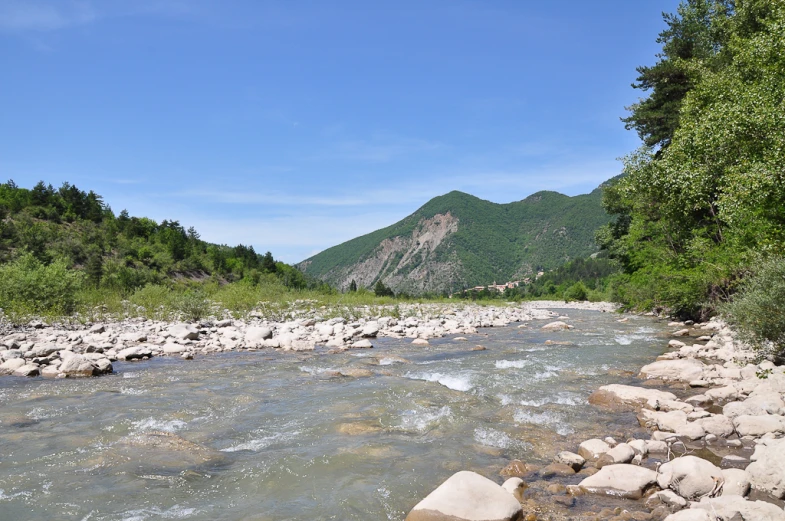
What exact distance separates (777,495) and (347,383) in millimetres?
8064

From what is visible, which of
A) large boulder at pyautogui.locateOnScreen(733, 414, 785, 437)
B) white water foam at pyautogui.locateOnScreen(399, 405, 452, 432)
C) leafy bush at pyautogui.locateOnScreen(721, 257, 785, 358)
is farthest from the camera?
leafy bush at pyautogui.locateOnScreen(721, 257, 785, 358)

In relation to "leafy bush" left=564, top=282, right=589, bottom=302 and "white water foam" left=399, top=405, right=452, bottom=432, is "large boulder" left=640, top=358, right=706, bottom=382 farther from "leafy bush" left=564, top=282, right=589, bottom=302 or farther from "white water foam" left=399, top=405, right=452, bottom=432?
"leafy bush" left=564, top=282, right=589, bottom=302

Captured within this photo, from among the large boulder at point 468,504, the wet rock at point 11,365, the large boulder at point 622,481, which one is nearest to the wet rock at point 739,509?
the large boulder at point 622,481

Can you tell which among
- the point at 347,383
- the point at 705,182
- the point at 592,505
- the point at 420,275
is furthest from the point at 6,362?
the point at 420,275

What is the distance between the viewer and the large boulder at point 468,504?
164 inches

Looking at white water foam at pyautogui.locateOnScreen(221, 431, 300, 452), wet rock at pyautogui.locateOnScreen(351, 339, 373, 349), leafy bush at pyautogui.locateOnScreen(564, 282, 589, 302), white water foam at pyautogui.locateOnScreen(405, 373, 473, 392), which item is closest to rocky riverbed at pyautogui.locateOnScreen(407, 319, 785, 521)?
white water foam at pyautogui.locateOnScreen(405, 373, 473, 392)

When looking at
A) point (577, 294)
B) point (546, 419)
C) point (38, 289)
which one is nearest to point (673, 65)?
point (546, 419)

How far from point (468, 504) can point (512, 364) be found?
9.11m

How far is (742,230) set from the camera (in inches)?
614

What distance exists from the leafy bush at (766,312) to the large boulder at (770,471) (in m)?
5.49

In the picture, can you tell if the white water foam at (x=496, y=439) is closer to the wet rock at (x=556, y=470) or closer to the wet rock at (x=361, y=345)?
the wet rock at (x=556, y=470)

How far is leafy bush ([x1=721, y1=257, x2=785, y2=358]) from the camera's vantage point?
896 centimetres

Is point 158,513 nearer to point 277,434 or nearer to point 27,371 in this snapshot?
point 277,434

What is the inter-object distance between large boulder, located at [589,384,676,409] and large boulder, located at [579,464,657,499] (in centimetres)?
332
